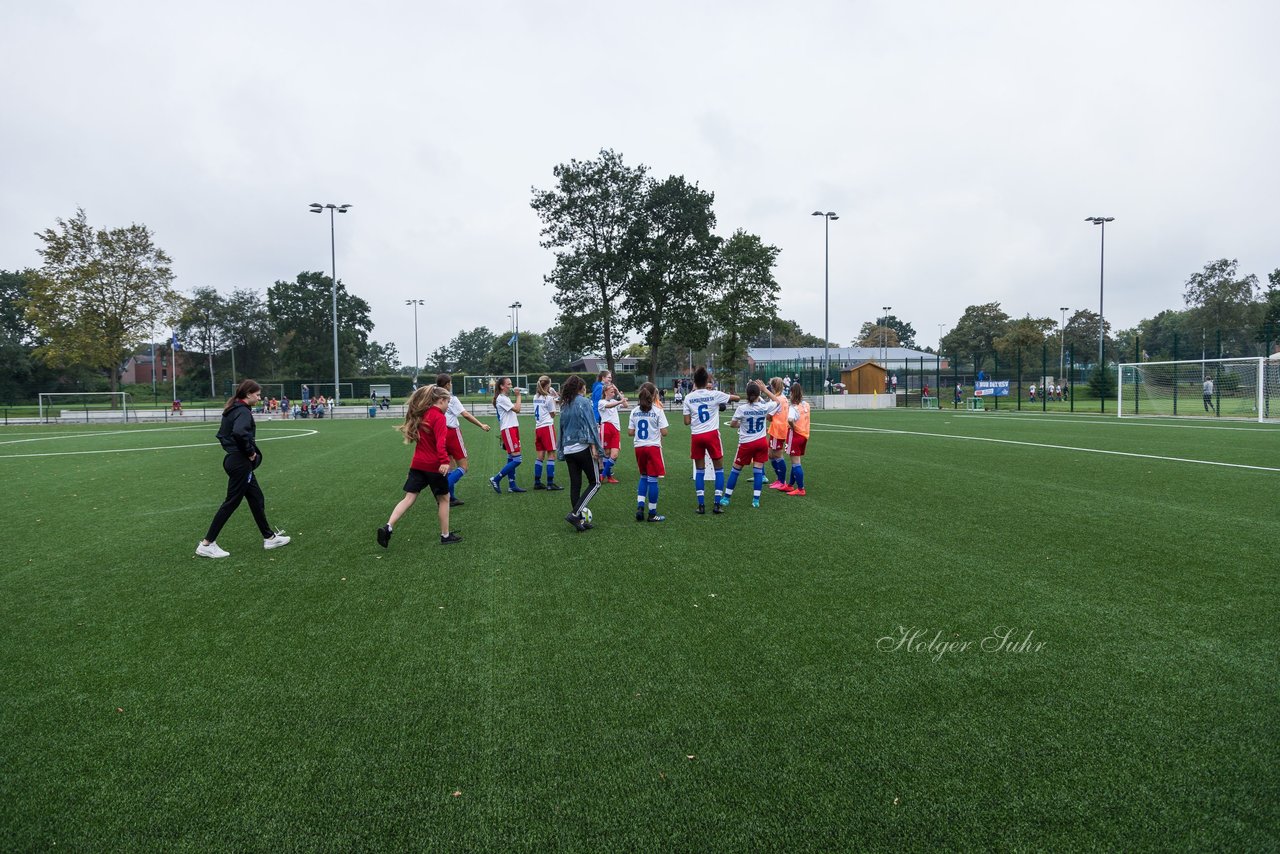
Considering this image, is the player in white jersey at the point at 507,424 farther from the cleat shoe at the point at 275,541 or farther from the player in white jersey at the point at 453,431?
the cleat shoe at the point at 275,541

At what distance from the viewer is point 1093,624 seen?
480 centimetres

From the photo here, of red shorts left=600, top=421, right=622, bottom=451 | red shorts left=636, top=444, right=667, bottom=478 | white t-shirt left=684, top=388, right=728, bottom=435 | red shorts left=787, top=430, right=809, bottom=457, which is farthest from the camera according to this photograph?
red shorts left=600, top=421, right=622, bottom=451

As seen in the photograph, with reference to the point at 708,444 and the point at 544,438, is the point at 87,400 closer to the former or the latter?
the point at 544,438

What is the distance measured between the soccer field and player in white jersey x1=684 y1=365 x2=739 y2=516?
112 cm

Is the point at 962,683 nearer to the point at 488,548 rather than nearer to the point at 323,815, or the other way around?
the point at 323,815

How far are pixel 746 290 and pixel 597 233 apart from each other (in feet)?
46.6

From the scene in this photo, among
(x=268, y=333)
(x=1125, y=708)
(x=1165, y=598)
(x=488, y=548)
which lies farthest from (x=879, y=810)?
(x=268, y=333)

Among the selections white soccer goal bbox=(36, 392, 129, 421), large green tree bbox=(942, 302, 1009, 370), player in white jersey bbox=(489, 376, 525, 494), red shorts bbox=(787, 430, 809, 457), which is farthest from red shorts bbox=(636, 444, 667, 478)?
large green tree bbox=(942, 302, 1009, 370)

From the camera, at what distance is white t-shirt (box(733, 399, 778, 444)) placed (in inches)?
376

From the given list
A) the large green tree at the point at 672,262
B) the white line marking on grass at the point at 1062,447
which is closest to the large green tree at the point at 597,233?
the large green tree at the point at 672,262

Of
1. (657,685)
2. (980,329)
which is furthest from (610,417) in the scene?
(980,329)

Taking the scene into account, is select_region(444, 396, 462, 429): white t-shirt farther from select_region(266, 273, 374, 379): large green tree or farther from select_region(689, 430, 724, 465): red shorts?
select_region(266, 273, 374, 379): large green tree

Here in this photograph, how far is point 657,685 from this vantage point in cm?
400

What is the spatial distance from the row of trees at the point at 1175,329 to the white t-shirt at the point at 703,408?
29.4 m
